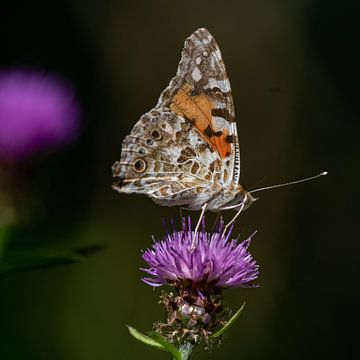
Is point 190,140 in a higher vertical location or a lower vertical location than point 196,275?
higher

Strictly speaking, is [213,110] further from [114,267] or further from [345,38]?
[345,38]

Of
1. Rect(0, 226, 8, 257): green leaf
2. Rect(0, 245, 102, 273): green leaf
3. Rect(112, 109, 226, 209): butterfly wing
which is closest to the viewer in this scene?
Rect(0, 245, 102, 273): green leaf

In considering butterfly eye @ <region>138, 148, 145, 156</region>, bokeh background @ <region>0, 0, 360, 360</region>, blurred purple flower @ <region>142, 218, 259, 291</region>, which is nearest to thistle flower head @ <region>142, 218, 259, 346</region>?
blurred purple flower @ <region>142, 218, 259, 291</region>

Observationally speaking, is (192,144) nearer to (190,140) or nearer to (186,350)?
(190,140)

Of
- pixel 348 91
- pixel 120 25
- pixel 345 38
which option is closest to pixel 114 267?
pixel 120 25

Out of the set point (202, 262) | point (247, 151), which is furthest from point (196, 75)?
point (247, 151)

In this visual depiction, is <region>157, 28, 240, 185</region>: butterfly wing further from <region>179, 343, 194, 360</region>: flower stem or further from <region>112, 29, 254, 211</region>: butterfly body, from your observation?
<region>179, 343, 194, 360</region>: flower stem
